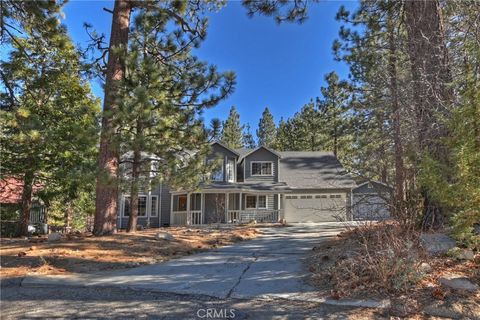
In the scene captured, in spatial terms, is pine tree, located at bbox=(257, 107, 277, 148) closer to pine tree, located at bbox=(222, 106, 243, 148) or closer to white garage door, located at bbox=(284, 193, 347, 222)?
Answer: pine tree, located at bbox=(222, 106, 243, 148)

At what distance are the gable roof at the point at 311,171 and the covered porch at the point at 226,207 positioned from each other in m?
2.22

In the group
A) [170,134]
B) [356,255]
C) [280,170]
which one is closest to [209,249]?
[170,134]

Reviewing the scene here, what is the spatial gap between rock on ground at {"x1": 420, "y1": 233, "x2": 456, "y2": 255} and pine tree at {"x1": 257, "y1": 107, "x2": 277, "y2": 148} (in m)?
47.9

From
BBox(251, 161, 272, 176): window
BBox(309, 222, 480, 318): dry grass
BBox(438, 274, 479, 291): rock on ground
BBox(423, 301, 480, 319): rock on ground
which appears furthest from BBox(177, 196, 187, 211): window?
BBox(423, 301, 480, 319): rock on ground

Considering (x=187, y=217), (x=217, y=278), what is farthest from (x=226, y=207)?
(x=217, y=278)

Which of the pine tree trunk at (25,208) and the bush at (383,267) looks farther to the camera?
the pine tree trunk at (25,208)

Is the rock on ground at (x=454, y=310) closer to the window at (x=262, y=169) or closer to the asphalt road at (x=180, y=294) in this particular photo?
the asphalt road at (x=180, y=294)

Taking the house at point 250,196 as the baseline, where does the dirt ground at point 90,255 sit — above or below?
below

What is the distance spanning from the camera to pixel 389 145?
410 inches

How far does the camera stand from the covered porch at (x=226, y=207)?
25.2 metres

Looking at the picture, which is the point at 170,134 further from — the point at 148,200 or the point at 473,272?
the point at 148,200

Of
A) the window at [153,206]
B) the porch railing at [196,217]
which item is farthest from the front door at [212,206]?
the window at [153,206]

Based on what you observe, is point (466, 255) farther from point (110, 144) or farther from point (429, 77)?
point (110, 144)

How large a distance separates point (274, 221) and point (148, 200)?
878cm
